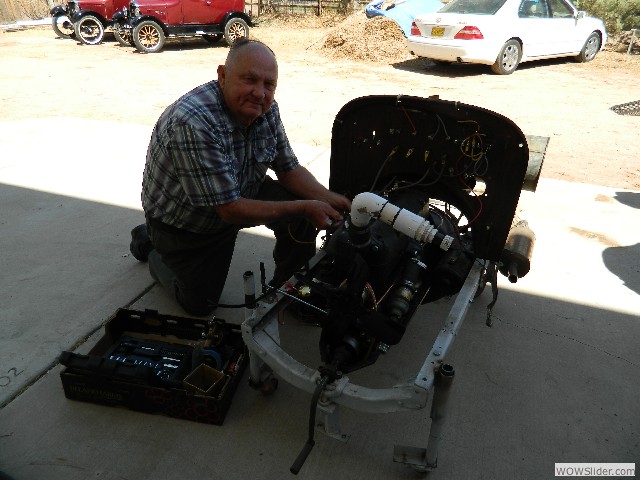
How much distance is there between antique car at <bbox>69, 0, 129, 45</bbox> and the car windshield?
8.46 m

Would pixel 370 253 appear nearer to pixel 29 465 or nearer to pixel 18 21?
pixel 29 465

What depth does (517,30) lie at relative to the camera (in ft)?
31.6

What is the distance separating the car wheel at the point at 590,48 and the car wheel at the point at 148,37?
10236 millimetres

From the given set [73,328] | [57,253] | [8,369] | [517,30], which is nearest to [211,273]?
[73,328]

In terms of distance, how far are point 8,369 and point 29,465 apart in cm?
67

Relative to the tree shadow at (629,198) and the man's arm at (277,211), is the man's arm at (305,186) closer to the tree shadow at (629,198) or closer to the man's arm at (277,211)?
the man's arm at (277,211)

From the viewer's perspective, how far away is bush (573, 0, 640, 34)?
14391mm

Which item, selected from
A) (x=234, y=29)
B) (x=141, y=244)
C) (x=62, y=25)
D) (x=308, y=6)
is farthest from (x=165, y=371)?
(x=308, y=6)

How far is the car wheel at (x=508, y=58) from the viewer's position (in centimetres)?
968

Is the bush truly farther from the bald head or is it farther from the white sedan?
the bald head

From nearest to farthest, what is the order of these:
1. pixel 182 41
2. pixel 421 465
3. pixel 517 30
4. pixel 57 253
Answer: pixel 421 465
pixel 57 253
pixel 517 30
pixel 182 41

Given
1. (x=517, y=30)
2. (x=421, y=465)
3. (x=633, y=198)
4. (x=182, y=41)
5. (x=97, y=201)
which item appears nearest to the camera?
(x=421, y=465)

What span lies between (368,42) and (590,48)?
17.1 ft

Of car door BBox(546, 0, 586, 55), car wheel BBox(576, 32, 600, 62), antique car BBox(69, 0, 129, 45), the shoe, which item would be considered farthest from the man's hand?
antique car BBox(69, 0, 129, 45)
